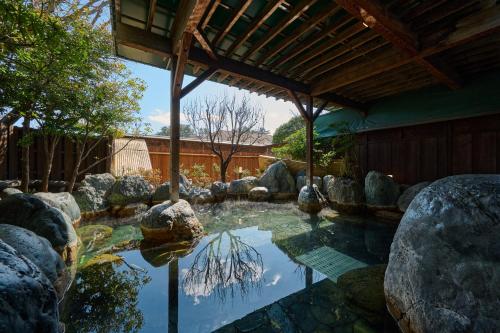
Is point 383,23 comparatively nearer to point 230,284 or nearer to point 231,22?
point 231,22

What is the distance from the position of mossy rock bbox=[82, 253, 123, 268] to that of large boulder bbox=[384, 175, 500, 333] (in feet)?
10.2

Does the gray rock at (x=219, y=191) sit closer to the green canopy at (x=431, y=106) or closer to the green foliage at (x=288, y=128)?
the green canopy at (x=431, y=106)

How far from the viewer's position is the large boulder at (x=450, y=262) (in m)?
1.26

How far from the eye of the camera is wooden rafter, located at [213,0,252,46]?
9.77 ft

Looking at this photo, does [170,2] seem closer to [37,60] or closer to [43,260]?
[37,60]

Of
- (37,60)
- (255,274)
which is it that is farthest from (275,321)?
(37,60)

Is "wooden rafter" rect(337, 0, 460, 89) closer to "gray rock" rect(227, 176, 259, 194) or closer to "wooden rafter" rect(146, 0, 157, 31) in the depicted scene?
"wooden rafter" rect(146, 0, 157, 31)

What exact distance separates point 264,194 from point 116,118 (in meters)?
4.86

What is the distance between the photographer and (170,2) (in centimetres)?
316

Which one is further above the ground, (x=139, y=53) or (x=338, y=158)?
(x=139, y=53)

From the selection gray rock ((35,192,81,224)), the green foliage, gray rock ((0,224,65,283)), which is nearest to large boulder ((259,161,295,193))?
gray rock ((35,192,81,224))

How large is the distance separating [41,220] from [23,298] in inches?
92.8

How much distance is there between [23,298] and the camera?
2.85ft

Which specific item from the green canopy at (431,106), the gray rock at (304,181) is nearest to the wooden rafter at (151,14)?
the gray rock at (304,181)
